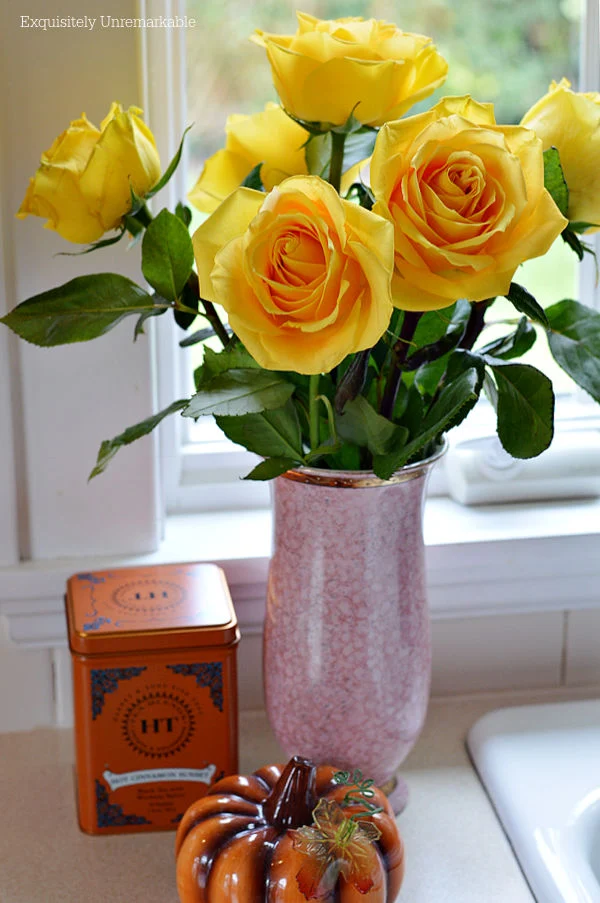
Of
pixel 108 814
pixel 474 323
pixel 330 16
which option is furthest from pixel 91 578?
pixel 330 16

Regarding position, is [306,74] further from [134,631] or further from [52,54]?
[134,631]

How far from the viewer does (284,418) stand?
693 millimetres

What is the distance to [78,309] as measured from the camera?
28.3 inches

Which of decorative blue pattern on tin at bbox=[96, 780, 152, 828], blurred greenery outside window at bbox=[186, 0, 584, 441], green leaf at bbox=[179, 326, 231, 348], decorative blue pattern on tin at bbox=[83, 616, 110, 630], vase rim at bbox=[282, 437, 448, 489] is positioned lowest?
decorative blue pattern on tin at bbox=[96, 780, 152, 828]

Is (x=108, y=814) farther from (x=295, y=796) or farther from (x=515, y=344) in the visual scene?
(x=515, y=344)

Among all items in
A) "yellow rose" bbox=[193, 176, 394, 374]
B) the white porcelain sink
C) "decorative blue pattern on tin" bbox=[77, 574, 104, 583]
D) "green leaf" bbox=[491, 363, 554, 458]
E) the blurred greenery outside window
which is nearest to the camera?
"yellow rose" bbox=[193, 176, 394, 374]

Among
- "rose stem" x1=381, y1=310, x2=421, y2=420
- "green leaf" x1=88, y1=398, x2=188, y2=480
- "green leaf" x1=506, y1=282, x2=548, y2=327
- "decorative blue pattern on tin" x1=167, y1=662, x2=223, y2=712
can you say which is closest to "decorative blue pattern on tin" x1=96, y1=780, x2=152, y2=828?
"decorative blue pattern on tin" x1=167, y1=662, x2=223, y2=712

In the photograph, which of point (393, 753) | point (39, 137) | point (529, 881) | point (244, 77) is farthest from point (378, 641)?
point (244, 77)

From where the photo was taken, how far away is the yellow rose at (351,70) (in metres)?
0.63

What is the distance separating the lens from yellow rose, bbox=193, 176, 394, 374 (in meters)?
0.55

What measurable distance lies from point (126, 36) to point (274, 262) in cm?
39

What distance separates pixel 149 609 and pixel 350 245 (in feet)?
1.30

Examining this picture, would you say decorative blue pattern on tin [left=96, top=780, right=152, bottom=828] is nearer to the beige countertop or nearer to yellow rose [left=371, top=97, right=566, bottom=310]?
the beige countertop

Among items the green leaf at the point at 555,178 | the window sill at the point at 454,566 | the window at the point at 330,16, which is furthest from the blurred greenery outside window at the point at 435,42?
the green leaf at the point at 555,178
